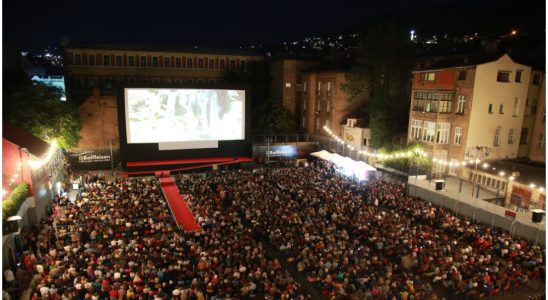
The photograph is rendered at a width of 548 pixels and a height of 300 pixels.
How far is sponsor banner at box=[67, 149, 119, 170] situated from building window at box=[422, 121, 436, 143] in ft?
84.7

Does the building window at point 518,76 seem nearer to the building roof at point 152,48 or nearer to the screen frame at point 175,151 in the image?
the screen frame at point 175,151

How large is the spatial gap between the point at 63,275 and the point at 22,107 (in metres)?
20.6

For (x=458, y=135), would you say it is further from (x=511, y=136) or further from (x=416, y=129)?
(x=511, y=136)

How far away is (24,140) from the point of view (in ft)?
64.6

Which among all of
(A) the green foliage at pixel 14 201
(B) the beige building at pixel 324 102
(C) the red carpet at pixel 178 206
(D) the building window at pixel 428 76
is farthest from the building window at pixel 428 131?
(A) the green foliage at pixel 14 201

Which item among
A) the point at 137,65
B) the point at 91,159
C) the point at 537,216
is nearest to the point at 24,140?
the point at 91,159

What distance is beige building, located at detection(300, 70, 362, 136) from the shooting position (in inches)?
1447

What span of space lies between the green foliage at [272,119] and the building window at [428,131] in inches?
597

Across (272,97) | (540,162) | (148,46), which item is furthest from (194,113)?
(540,162)

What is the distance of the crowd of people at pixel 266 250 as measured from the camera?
448 inches

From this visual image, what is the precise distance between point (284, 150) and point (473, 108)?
54.6 ft

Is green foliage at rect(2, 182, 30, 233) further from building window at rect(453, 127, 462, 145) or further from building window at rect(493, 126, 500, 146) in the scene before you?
building window at rect(493, 126, 500, 146)

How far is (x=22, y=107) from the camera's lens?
26812 mm

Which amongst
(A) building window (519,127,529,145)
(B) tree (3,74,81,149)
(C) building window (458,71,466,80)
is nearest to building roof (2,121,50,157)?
(B) tree (3,74,81,149)
